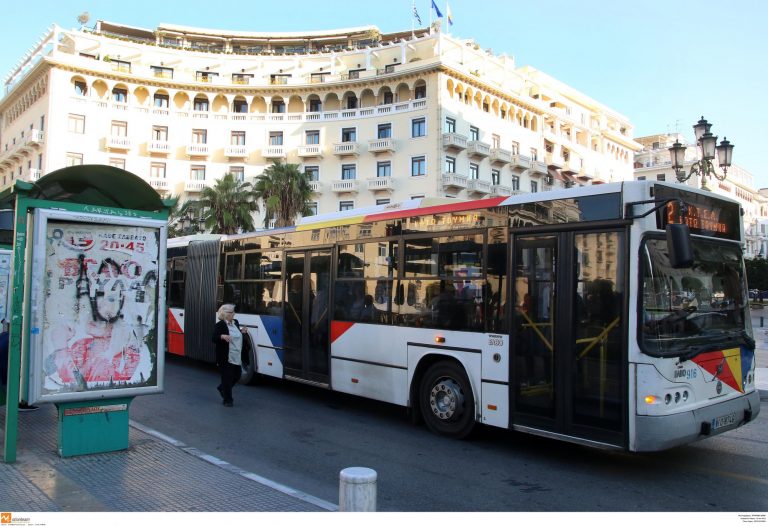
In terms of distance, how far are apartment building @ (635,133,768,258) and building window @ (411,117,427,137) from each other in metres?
43.1

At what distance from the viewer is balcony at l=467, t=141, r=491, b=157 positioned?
4909cm

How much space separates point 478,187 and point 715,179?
209ft

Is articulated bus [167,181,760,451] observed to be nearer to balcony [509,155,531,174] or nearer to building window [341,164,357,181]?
building window [341,164,357,181]

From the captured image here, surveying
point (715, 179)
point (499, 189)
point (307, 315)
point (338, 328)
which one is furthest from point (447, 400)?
point (715, 179)

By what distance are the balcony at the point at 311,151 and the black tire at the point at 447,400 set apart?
45.5 metres

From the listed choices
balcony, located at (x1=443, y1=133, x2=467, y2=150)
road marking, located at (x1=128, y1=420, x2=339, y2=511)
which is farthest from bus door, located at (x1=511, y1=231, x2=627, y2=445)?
balcony, located at (x1=443, y1=133, x2=467, y2=150)

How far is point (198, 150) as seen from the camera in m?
51.4

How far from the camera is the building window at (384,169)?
49906 mm

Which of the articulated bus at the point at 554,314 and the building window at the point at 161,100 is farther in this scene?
the building window at the point at 161,100

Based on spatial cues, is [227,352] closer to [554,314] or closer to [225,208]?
[554,314]

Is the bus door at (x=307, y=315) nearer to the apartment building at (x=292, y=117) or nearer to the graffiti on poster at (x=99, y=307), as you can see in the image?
the graffiti on poster at (x=99, y=307)

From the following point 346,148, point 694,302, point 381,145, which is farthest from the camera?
point 346,148

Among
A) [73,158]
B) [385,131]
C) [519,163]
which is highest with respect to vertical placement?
[385,131]

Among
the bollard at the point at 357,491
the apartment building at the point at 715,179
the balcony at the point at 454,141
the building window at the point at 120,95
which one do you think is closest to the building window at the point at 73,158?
the building window at the point at 120,95
